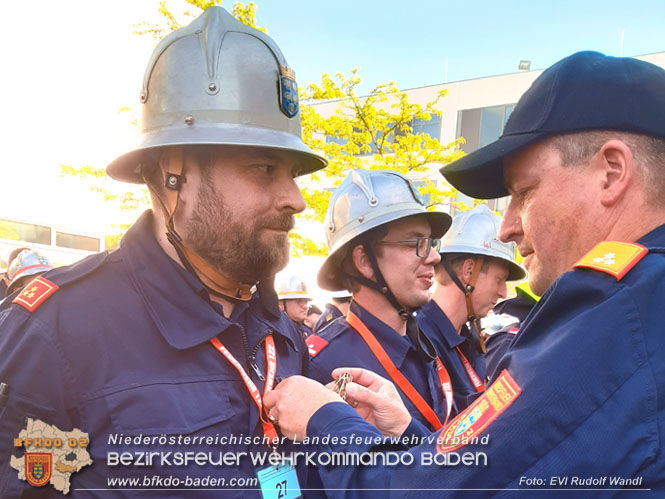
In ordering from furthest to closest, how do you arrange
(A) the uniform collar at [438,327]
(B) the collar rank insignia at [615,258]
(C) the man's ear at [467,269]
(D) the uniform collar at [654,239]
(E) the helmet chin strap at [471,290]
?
(C) the man's ear at [467,269] → (E) the helmet chin strap at [471,290] → (A) the uniform collar at [438,327] → (D) the uniform collar at [654,239] → (B) the collar rank insignia at [615,258]

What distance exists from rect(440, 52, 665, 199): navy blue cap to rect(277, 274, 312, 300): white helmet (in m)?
9.81

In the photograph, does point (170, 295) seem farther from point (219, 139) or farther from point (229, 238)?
point (219, 139)

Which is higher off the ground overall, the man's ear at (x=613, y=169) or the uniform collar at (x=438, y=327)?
the man's ear at (x=613, y=169)

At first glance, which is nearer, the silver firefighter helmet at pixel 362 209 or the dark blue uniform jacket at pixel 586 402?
the dark blue uniform jacket at pixel 586 402

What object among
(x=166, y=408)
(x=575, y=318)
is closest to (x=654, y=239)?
(x=575, y=318)

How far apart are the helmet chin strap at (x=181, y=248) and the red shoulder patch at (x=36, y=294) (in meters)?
0.51

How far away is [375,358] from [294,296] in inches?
324

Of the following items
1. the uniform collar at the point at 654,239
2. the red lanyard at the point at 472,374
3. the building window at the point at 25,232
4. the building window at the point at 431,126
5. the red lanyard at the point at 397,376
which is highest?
the building window at the point at 431,126

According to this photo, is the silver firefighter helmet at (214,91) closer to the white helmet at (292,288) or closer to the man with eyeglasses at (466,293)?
the man with eyeglasses at (466,293)

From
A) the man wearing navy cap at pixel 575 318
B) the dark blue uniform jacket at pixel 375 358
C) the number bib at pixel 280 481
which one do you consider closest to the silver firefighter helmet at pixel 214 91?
the man wearing navy cap at pixel 575 318

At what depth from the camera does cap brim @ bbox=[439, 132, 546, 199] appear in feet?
5.72

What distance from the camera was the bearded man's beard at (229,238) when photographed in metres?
2.13

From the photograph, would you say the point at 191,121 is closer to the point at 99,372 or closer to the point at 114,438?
the point at 99,372

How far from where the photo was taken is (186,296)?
2047 millimetres
